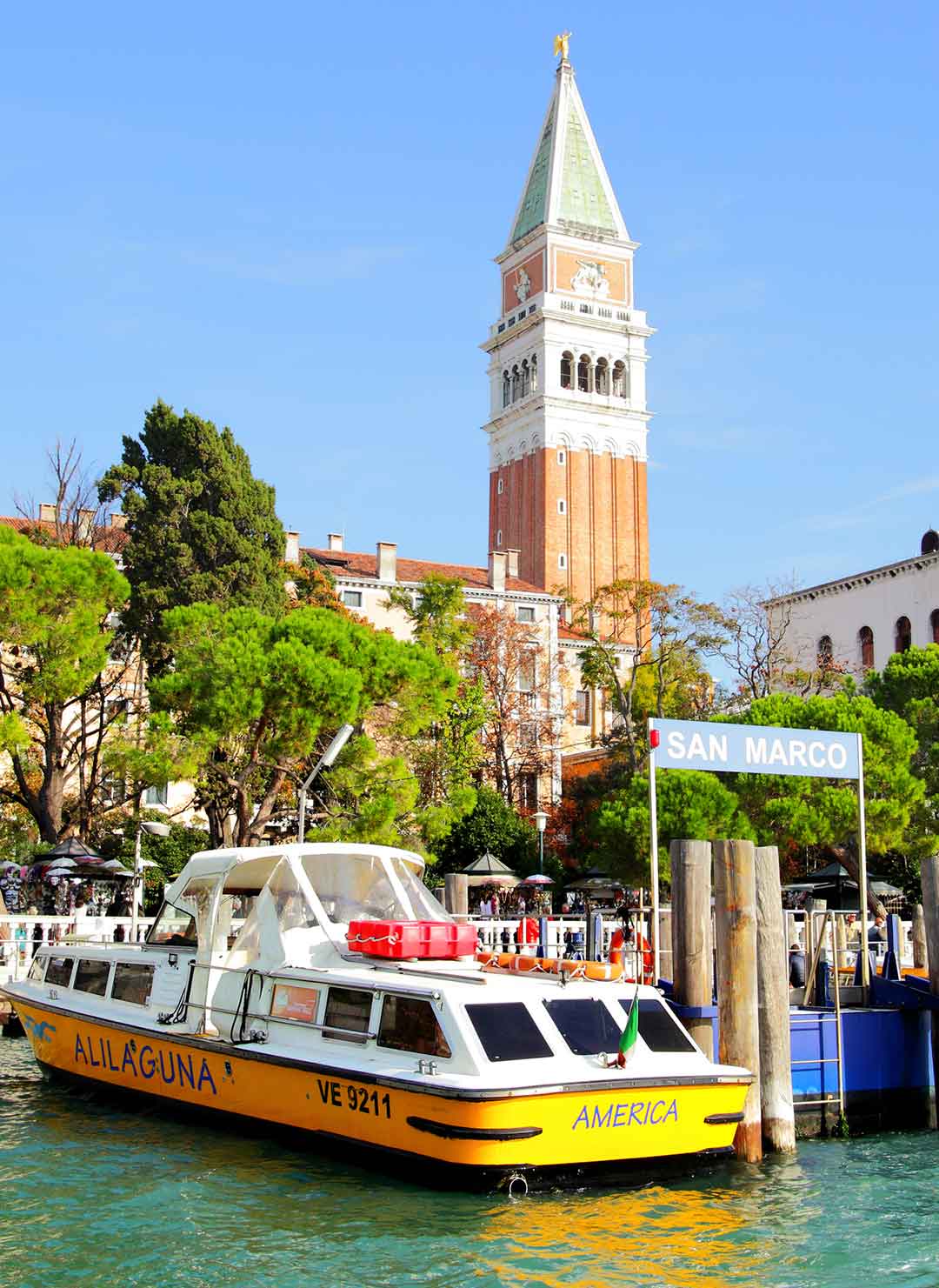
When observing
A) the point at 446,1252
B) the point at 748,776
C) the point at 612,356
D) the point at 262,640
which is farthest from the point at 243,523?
the point at 612,356

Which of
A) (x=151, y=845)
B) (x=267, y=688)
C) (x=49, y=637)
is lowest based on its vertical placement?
(x=151, y=845)

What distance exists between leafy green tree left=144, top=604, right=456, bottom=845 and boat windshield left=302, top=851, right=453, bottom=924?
1340cm

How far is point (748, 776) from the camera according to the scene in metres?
36.7

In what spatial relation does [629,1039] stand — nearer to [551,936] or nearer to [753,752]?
[753,752]

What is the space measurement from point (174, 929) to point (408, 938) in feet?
12.6

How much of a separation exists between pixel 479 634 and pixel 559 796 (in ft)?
23.7

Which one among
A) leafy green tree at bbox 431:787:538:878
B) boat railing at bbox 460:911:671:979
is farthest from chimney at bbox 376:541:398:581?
boat railing at bbox 460:911:671:979

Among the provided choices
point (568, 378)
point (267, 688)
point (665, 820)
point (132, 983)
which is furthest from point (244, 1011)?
point (568, 378)

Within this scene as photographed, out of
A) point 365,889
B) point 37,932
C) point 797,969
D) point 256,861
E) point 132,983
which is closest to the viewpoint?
point 365,889

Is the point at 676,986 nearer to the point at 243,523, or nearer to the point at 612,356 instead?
the point at 243,523

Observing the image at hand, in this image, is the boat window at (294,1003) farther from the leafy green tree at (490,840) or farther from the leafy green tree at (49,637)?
the leafy green tree at (490,840)

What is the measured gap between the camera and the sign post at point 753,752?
17.3 metres

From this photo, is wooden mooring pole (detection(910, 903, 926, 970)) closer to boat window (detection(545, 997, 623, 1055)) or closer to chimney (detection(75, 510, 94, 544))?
boat window (detection(545, 997, 623, 1055))

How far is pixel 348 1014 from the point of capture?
48.5 feet
